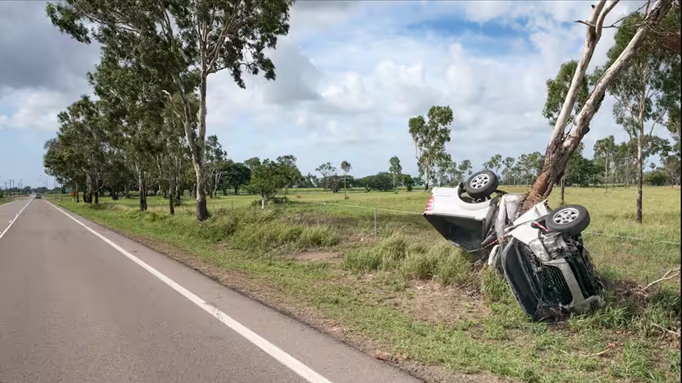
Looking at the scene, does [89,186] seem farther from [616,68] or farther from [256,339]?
[616,68]

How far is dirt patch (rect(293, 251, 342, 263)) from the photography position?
12.9m

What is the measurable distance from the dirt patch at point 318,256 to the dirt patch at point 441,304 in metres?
4.12

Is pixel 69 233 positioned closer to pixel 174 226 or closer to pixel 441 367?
pixel 174 226

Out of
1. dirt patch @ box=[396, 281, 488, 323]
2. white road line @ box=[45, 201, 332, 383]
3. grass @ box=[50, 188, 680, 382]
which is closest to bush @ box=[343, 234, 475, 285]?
grass @ box=[50, 188, 680, 382]

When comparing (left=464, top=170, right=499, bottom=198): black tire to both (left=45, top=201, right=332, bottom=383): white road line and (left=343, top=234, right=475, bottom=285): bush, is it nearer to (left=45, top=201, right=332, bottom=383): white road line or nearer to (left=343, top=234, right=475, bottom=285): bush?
(left=343, top=234, right=475, bottom=285): bush

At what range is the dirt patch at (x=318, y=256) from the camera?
12.9 meters

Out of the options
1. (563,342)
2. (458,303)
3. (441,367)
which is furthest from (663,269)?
(441,367)

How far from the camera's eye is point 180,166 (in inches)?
1581

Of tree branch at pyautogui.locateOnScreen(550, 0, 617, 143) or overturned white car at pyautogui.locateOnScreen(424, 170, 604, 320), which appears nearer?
overturned white car at pyautogui.locateOnScreen(424, 170, 604, 320)

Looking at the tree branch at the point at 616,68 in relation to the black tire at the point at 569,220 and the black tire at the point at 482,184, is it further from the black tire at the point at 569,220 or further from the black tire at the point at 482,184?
the black tire at the point at 569,220

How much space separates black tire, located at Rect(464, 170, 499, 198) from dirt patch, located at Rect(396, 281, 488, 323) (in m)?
Answer: 1.69

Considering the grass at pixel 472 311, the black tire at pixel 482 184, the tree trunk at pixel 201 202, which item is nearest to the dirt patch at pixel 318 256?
the grass at pixel 472 311

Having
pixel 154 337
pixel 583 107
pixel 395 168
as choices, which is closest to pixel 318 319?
pixel 154 337

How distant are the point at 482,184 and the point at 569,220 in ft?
7.92
